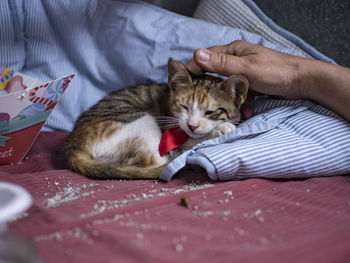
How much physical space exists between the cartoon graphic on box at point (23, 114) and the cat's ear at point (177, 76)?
0.42 m

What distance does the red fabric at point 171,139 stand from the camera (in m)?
1.35

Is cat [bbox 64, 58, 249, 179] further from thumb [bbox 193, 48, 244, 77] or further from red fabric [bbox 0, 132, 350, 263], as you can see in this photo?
red fabric [bbox 0, 132, 350, 263]

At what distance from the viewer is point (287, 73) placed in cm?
133

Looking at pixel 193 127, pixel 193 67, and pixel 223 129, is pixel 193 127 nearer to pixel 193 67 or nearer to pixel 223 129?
pixel 223 129

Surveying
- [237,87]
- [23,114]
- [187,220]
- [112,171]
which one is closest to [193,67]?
[237,87]

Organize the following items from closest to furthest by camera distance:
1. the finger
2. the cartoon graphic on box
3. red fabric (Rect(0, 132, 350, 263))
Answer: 1. red fabric (Rect(0, 132, 350, 263))
2. the cartoon graphic on box
3. the finger

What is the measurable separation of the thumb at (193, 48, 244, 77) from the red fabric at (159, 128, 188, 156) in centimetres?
30

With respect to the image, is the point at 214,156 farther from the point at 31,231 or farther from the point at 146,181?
the point at 31,231

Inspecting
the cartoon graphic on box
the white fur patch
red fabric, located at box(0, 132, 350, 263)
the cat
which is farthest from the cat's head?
the cartoon graphic on box

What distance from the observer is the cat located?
134cm

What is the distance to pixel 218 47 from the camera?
4.91 feet

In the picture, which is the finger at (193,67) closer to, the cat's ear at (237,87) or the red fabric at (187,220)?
the cat's ear at (237,87)

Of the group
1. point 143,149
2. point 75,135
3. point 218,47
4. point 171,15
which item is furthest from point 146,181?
point 171,15

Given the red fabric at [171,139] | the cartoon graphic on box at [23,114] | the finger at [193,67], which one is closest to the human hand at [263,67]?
the finger at [193,67]
